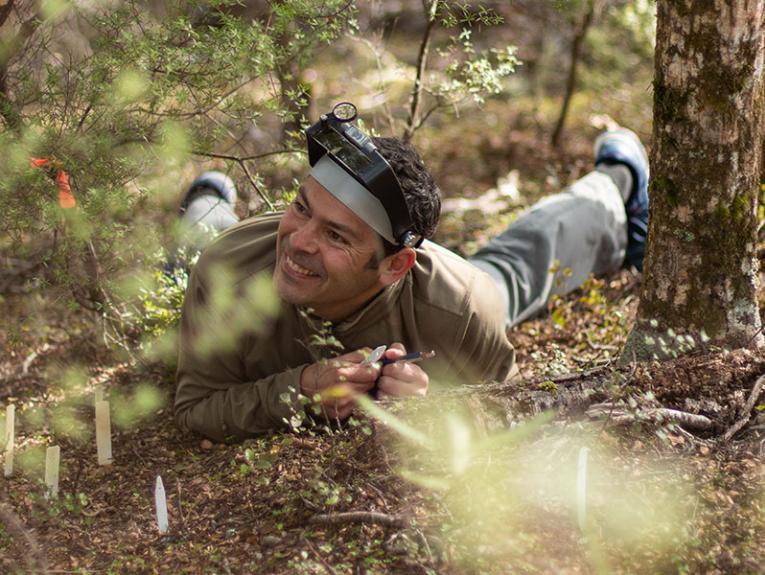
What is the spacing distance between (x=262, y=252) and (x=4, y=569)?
1.65 m

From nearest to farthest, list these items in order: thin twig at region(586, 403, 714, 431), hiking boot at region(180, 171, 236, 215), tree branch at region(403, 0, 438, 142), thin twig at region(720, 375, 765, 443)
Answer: thin twig at region(586, 403, 714, 431) → thin twig at region(720, 375, 765, 443) → tree branch at region(403, 0, 438, 142) → hiking boot at region(180, 171, 236, 215)

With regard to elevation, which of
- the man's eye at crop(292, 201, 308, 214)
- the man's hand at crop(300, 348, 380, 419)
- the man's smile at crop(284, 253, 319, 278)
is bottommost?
the man's hand at crop(300, 348, 380, 419)

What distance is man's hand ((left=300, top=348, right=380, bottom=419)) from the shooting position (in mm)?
3232

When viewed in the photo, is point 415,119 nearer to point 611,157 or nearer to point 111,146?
point 611,157

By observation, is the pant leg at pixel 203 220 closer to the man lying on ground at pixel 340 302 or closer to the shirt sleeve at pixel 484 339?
the man lying on ground at pixel 340 302

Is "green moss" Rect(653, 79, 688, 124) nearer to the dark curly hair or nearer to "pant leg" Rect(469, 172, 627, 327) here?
the dark curly hair

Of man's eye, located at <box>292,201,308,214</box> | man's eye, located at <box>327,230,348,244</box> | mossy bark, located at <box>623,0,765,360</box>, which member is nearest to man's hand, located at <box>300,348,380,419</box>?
man's eye, located at <box>327,230,348,244</box>

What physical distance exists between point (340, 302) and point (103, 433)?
113cm

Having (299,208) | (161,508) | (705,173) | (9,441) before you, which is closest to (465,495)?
(161,508)

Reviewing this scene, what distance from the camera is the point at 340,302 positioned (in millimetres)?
3574

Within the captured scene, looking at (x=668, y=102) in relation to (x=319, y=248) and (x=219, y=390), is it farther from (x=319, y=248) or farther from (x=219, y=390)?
(x=219, y=390)

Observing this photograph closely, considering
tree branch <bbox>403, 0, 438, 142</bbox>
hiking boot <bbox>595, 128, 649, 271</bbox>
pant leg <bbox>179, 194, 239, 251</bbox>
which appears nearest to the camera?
pant leg <bbox>179, 194, 239, 251</bbox>

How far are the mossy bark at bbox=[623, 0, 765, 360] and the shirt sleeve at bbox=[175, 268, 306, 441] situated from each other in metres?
1.52

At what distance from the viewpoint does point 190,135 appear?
3.75 metres
